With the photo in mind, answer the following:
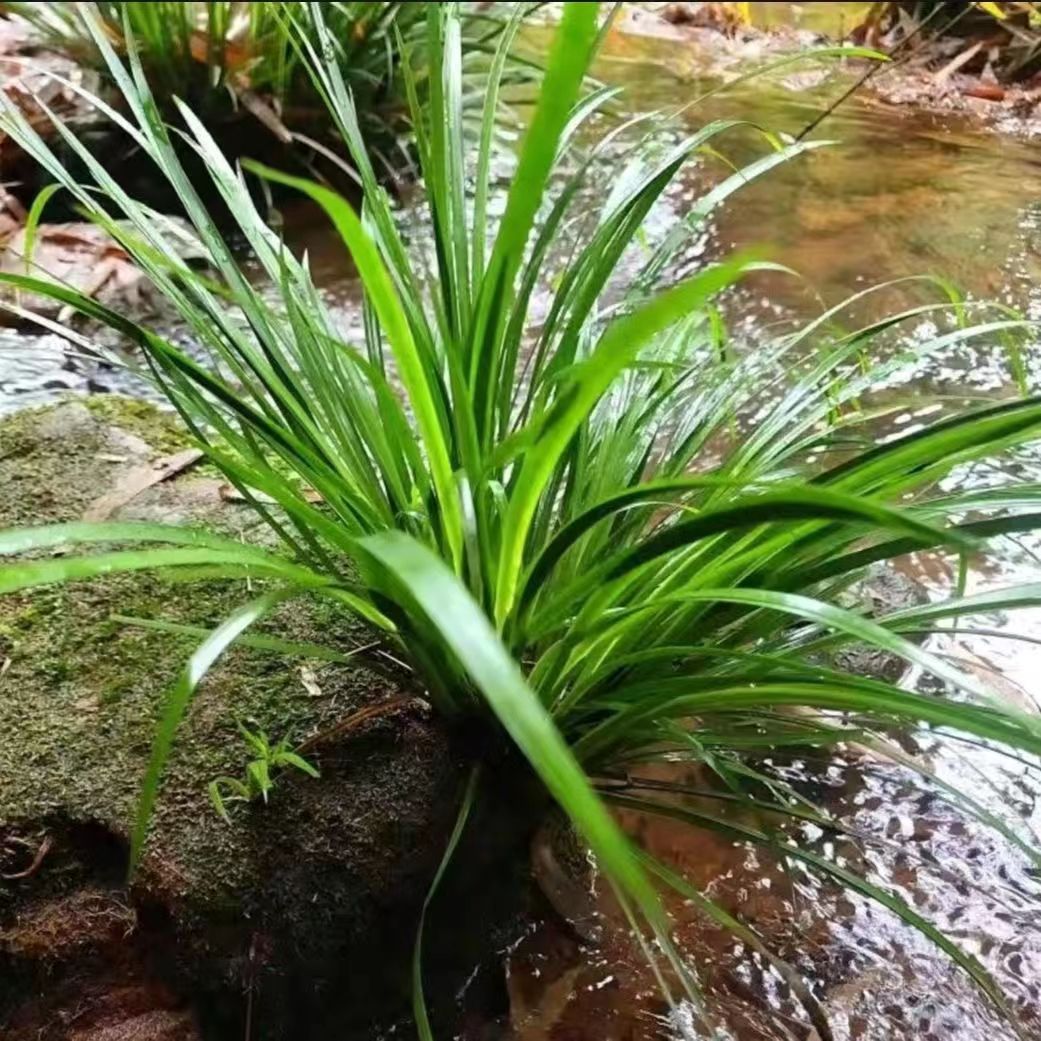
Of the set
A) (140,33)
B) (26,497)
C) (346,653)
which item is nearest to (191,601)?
(346,653)

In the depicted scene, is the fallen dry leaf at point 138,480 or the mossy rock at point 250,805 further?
the fallen dry leaf at point 138,480

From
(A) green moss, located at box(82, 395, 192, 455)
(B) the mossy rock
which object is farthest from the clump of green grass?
(B) the mossy rock

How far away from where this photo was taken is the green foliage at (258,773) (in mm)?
737

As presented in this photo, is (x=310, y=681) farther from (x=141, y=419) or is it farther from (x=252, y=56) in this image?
(x=252, y=56)

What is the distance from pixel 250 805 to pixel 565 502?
0.34 metres

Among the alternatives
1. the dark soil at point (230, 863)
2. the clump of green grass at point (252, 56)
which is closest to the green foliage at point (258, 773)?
the dark soil at point (230, 863)

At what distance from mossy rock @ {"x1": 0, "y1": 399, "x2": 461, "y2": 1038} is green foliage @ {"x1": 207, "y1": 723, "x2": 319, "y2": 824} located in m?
0.01

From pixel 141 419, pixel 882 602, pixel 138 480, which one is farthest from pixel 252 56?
pixel 882 602

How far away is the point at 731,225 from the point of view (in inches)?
86.3

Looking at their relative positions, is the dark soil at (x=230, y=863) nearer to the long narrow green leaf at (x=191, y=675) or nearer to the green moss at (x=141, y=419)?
the long narrow green leaf at (x=191, y=675)

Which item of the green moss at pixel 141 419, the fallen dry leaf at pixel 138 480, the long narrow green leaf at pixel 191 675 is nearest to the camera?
the long narrow green leaf at pixel 191 675

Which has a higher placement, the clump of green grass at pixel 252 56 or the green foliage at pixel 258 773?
the clump of green grass at pixel 252 56

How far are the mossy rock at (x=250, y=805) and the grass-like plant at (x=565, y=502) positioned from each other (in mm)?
48

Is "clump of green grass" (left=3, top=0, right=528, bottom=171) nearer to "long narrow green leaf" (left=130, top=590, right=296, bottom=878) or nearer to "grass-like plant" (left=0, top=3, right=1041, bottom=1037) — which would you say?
"grass-like plant" (left=0, top=3, right=1041, bottom=1037)
